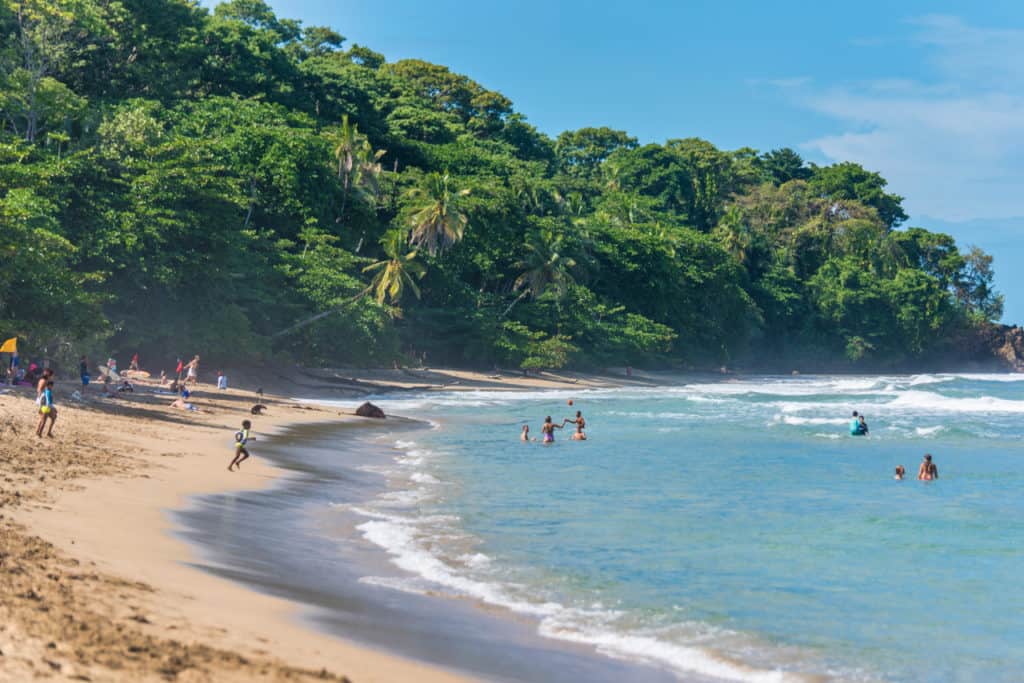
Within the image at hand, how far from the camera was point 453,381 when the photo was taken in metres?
51.6

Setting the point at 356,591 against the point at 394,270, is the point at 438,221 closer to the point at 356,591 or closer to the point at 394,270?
the point at 394,270

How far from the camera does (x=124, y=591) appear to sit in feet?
25.0

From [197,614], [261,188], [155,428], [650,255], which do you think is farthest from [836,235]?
[197,614]

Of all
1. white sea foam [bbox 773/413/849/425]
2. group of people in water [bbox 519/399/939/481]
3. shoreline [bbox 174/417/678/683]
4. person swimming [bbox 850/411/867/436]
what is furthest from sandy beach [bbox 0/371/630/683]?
white sea foam [bbox 773/413/849/425]

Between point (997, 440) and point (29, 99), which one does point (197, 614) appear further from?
point (29, 99)

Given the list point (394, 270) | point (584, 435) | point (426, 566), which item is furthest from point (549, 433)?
point (394, 270)

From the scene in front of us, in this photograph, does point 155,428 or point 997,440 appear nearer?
point 155,428

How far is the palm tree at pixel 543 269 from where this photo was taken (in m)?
63.7

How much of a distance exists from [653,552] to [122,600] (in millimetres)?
7447

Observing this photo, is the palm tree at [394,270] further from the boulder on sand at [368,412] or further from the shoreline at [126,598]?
the shoreline at [126,598]

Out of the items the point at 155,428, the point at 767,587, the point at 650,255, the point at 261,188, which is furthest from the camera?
the point at 650,255

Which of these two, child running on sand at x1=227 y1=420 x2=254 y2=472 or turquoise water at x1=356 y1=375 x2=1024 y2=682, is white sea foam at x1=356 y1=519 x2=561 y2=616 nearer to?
Result: turquoise water at x1=356 y1=375 x2=1024 y2=682

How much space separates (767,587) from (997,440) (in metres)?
25.4

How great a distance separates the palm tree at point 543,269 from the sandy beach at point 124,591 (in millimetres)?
47269
